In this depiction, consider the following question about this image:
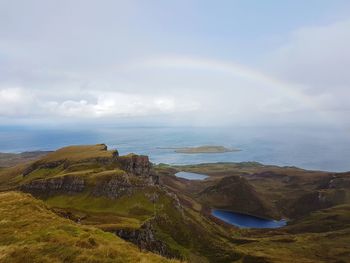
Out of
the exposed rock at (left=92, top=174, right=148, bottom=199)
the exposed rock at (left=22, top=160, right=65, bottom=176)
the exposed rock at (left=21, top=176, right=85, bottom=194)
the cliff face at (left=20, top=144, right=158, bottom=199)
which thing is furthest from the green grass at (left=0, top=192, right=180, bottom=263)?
the exposed rock at (left=22, top=160, right=65, bottom=176)

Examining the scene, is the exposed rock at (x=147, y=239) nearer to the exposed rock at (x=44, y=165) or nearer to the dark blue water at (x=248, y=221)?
the exposed rock at (x=44, y=165)

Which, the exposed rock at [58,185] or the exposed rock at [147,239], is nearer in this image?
the exposed rock at [147,239]

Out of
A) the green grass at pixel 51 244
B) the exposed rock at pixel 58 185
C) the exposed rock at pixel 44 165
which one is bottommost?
the exposed rock at pixel 58 185

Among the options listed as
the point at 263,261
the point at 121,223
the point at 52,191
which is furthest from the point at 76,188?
the point at 263,261

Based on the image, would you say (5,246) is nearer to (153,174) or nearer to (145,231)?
(145,231)

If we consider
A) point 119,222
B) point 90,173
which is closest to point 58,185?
point 90,173

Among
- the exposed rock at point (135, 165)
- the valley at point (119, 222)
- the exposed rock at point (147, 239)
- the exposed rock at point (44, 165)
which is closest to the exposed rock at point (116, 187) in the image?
the valley at point (119, 222)

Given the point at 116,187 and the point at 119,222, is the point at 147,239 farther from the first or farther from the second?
the point at 116,187

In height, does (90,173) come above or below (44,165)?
above

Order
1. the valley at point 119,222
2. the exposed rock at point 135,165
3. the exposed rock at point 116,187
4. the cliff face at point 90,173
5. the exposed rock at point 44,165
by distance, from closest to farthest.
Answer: the valley at point 119,222 → the exposed rock at point 116,187 → the cliff face at point 90,173 → the exposed rock at point 135,165 → the exposed rock at point 44,165

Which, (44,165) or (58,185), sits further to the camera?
(44,165)

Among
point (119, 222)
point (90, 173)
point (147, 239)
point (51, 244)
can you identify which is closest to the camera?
point (51, 244)
